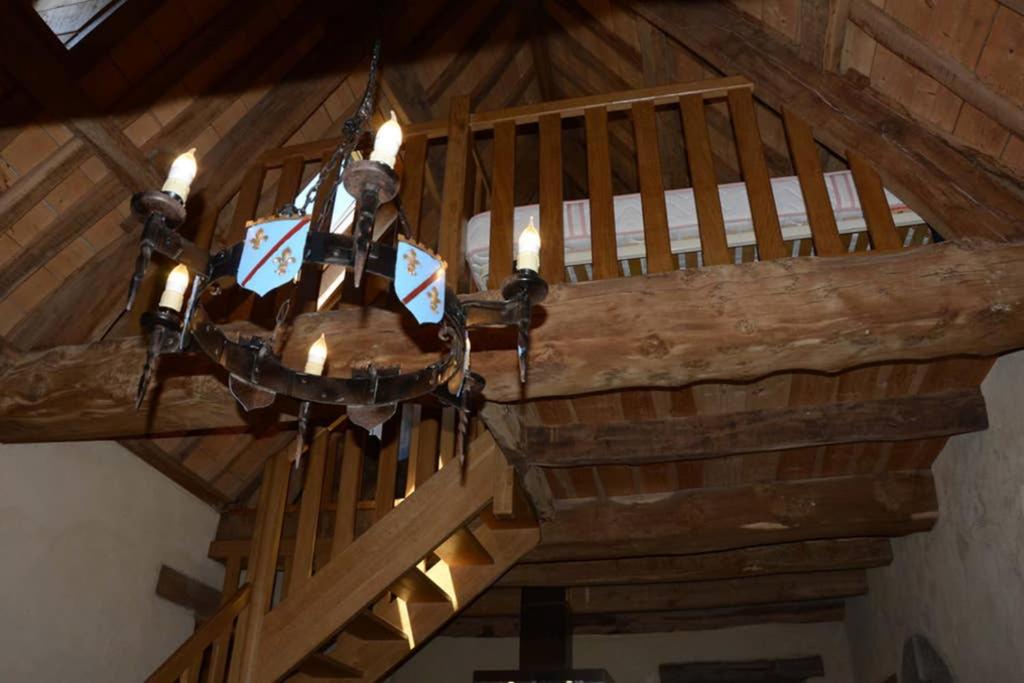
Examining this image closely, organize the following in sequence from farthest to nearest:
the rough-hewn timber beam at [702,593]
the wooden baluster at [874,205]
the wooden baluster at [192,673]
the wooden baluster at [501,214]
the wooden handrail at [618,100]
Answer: the rough-hewn timber beam at [702,593] < the wooden baluster at [192,673] < the wooden handrail at [618,100] < the wooden baluster at [501,214] < the wooden baluster at [874,205]

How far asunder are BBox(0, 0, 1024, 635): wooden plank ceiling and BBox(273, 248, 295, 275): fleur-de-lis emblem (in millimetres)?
1936

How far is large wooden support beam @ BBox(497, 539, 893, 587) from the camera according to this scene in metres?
5.17

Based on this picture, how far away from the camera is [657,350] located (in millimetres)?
2602

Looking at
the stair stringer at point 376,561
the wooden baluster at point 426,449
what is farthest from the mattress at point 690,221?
the wooden baluster at point 426,449

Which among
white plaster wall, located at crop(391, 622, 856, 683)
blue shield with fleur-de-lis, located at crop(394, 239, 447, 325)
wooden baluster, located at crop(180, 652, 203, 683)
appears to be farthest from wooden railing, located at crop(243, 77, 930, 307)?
white plaster wall, located at crop(391, 622, 856, 683)

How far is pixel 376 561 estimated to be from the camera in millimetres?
3969

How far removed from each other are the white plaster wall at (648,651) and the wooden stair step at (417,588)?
2.42 metres

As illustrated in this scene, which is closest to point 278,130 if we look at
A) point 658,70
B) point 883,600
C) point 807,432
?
point 658,70

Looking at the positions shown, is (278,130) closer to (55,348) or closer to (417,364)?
(55,348)

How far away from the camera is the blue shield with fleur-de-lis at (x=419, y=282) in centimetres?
156

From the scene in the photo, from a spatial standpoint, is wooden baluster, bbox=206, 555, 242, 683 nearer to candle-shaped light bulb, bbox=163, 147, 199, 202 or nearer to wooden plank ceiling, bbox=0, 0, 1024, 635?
wooden plank ceiling, bbox=0, 0, 1024, 635

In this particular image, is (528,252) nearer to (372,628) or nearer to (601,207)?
(601,207)

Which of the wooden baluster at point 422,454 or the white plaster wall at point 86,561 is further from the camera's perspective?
the wooden baluster at point 422,454

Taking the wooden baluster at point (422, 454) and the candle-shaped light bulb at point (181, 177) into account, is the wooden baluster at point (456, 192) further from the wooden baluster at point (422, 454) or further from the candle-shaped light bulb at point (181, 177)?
the candle-shaped light bulb at point (181, 177)
